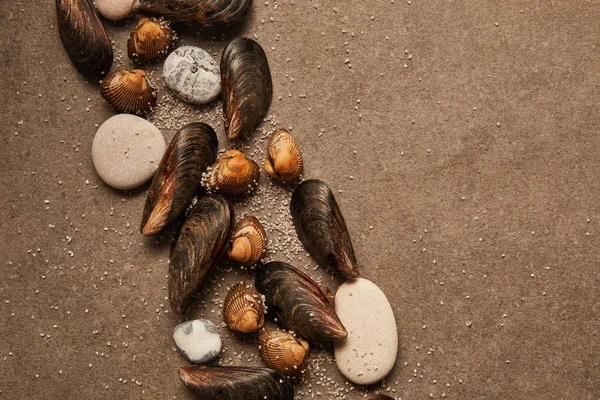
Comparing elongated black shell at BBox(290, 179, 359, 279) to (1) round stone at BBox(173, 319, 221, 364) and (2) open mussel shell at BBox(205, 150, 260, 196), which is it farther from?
(1) round stone at BBox(173, 319, 221, 364)

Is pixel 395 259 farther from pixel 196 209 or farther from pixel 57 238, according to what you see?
pixel 57 238

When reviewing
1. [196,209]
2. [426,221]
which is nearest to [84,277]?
[196,209]

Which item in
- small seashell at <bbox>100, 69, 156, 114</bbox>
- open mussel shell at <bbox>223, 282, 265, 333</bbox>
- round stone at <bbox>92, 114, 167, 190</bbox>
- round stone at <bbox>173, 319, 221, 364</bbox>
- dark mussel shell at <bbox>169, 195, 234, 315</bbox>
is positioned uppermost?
small seashell at <bbox>100, 69, 156, 114</bbox>

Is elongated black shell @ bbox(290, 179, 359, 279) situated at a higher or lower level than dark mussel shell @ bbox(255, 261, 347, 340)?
higher

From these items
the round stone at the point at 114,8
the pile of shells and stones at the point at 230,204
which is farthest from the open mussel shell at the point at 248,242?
the round stone at the point at 114,8

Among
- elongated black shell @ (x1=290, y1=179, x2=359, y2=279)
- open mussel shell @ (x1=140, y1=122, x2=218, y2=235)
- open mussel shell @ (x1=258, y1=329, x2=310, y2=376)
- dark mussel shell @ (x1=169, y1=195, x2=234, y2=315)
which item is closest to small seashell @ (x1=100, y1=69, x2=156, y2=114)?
open mussel shell @ (x1=140, y1=122, x2=218, y2=235)
